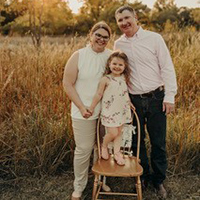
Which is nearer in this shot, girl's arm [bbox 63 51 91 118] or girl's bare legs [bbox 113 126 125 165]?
girl's arm [bbox 63 51 91 118]

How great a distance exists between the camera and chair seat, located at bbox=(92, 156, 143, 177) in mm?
2424

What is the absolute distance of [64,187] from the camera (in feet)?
10.2

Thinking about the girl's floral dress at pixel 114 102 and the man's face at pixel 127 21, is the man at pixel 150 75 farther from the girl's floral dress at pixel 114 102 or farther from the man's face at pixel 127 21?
the girl's floral dress at pixel 114 102

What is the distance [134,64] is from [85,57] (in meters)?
0.46

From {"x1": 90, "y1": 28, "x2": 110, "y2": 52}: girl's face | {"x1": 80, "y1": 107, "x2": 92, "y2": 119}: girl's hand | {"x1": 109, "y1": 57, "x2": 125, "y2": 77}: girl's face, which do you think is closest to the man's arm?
{"x1": 109, "y1": 57, "x2": 125, "y2": 77}: girl's face

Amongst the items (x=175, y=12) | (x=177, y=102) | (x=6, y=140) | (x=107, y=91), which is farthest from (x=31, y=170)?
(x=175, y=12)

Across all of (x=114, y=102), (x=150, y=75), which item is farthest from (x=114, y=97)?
(x=150, y=75)

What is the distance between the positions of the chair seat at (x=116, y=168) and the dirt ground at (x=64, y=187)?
1.63 feet

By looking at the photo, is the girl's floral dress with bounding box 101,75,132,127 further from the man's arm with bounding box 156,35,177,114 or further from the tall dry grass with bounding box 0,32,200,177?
the tall dry grass with bounding box 0,32,200,177

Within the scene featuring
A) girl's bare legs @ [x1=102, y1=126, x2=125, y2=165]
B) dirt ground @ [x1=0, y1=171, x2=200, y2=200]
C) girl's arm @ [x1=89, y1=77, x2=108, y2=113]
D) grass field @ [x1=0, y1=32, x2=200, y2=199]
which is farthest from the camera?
grass field @ [x1=0, y1=32, x2=200, y2=199]

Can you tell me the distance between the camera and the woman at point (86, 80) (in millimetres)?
2545

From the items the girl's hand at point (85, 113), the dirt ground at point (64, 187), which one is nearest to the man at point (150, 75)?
the dirt ground at point (64, 187)

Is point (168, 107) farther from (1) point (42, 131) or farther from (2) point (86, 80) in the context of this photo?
(1) point (42, 131)

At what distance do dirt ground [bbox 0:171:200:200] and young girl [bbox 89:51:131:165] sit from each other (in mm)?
628
